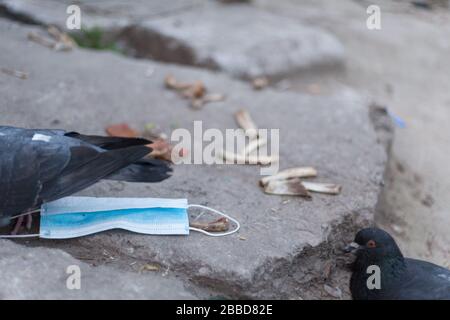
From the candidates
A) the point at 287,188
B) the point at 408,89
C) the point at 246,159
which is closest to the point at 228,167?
the point at 246,159

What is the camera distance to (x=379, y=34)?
800 cm

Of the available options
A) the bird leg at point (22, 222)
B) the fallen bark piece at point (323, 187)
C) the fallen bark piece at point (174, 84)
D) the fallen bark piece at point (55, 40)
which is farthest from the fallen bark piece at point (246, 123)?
the bird leg at point (22, 222)

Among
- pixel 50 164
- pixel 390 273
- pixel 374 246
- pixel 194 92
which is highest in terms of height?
pixel 194 92

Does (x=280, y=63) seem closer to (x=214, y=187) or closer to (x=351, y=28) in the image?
(x=351, y=28)

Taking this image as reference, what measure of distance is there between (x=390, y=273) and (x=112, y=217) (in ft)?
4.78

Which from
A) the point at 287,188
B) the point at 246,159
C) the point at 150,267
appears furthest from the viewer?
the point at 246,159

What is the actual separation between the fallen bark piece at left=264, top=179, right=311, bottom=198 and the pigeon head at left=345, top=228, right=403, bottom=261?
0.56 metres

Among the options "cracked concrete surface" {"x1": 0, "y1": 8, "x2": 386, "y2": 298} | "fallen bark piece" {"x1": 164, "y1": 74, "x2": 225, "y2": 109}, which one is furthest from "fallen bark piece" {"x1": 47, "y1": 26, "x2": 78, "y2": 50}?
"fallen bark piece" {"x1": 164, "y1": 74, "x2": 225, "y2": 109}

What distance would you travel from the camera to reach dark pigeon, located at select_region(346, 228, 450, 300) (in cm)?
332

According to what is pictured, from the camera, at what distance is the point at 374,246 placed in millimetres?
3555

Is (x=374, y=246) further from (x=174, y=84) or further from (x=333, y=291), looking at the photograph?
(x=174, y=84)

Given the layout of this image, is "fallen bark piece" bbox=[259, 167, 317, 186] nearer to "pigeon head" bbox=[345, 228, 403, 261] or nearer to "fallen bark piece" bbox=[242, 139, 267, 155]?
"fallen bark piece" bbox=[242, 139, 267, 155]
